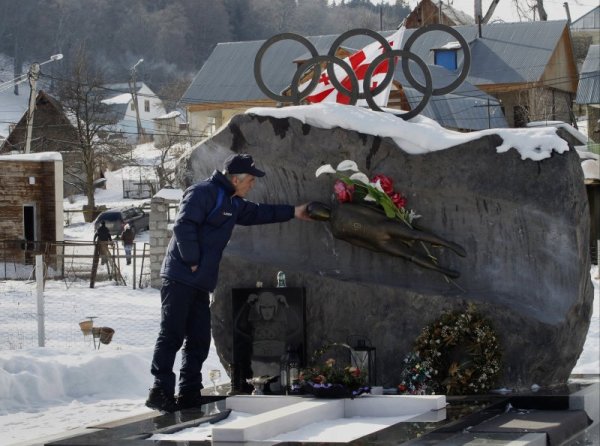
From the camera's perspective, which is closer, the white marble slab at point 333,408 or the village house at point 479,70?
the white marble slab at point 333,408

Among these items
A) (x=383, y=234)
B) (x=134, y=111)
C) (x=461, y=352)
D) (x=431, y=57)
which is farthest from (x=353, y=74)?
(x=134, y=111)

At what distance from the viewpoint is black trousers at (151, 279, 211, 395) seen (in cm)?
892

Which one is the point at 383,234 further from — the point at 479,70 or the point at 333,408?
the point at 479,70

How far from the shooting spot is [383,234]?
9984mm

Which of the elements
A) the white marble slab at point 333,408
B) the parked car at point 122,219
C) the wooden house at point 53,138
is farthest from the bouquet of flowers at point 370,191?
the wooden house at point 53,138

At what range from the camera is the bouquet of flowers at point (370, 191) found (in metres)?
9.96

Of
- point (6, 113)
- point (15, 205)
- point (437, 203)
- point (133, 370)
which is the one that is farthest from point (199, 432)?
point (6, 113)

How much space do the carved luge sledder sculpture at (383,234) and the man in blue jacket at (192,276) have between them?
0.96 metres

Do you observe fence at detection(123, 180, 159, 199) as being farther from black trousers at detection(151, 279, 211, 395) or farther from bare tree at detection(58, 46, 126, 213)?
black trousers at detection(151, 279, 211, 395)

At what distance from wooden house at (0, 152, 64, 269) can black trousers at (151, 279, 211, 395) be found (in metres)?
22.3

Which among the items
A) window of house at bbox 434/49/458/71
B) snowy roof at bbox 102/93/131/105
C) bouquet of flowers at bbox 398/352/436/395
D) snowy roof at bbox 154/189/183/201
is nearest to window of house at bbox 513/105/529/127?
window of house at bbox 434/49/458/71

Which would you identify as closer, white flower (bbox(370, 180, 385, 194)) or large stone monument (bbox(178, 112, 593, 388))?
large stone monument (bbox(178, 112, 593, 388))

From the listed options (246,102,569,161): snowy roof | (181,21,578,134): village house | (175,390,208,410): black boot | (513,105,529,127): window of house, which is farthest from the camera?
(181,21,578,134): village house

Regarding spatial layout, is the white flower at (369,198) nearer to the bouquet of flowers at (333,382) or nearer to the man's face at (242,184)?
the man's face at (242,184)
